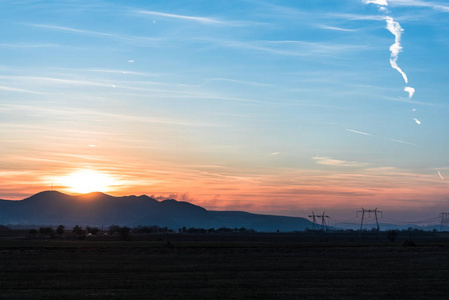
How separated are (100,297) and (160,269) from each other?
1717cm

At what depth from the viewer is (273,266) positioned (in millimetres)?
48719

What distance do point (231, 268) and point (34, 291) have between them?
748 inches

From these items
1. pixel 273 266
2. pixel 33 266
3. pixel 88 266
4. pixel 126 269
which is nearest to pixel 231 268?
pixel 273 266

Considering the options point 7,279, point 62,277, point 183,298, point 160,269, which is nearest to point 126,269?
point 160,269

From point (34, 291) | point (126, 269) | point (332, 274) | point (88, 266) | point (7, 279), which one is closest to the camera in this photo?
point (34, 291)

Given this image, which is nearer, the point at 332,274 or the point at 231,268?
the point at 332,274

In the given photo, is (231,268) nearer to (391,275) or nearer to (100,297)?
(391,275)

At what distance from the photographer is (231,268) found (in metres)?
46.8

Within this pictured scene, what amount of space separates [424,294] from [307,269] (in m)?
16.4

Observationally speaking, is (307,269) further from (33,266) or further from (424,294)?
(33,266)

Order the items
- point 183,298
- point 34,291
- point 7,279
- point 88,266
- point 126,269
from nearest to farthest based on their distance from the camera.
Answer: point 183,298
point 34,291
point 7,279
point 126,269
point 88,266

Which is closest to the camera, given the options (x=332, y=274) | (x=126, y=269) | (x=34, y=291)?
(x=34, y=291)

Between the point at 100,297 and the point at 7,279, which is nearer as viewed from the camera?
the point at 100,297

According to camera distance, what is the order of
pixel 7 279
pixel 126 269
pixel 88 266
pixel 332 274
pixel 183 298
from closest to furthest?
pixel 183 298
pixel 7 279
pixel 332 274
pixel 126 269
pixel 88 266
